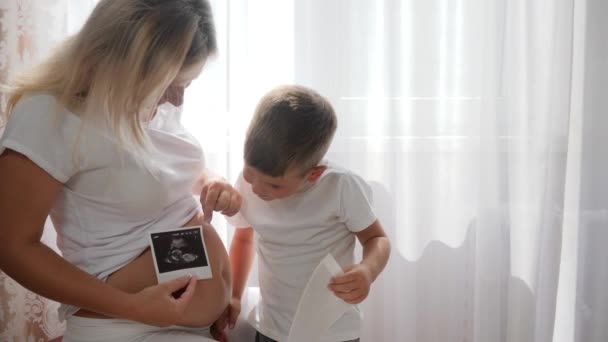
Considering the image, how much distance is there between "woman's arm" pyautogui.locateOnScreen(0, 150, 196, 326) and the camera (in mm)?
1318

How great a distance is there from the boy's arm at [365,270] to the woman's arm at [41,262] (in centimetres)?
35

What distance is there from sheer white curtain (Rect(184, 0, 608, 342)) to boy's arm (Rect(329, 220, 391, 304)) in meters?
0.49

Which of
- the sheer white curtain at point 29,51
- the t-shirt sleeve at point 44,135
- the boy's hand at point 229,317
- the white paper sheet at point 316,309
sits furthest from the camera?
the sheer white curtain at point 29,51

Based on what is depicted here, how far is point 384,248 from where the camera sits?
1.61 m

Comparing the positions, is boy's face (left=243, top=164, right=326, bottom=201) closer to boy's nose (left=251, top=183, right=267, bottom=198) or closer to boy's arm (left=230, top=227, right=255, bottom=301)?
boy's nose (left=251, top=183, right=267, bottom=198)

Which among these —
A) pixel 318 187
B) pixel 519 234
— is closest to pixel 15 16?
pixel 318 187

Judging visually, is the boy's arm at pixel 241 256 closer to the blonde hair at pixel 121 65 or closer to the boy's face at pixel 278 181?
the boy's face at pixel 278 181

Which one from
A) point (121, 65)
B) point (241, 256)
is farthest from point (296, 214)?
point (121, 65)

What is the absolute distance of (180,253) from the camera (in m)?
1.53

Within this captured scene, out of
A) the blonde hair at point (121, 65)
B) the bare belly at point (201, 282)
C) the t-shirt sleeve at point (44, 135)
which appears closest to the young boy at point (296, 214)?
the bare belly at point (201, 282)

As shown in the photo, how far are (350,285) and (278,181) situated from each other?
0.29 meters

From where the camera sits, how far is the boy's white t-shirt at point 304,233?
1.63 m

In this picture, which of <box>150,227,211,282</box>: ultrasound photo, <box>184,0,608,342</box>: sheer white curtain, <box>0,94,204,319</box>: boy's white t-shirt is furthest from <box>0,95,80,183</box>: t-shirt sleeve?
<box>184,0,608,342</box>: sheer white curtain

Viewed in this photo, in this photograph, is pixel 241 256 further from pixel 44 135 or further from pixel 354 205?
pixel 44 135
